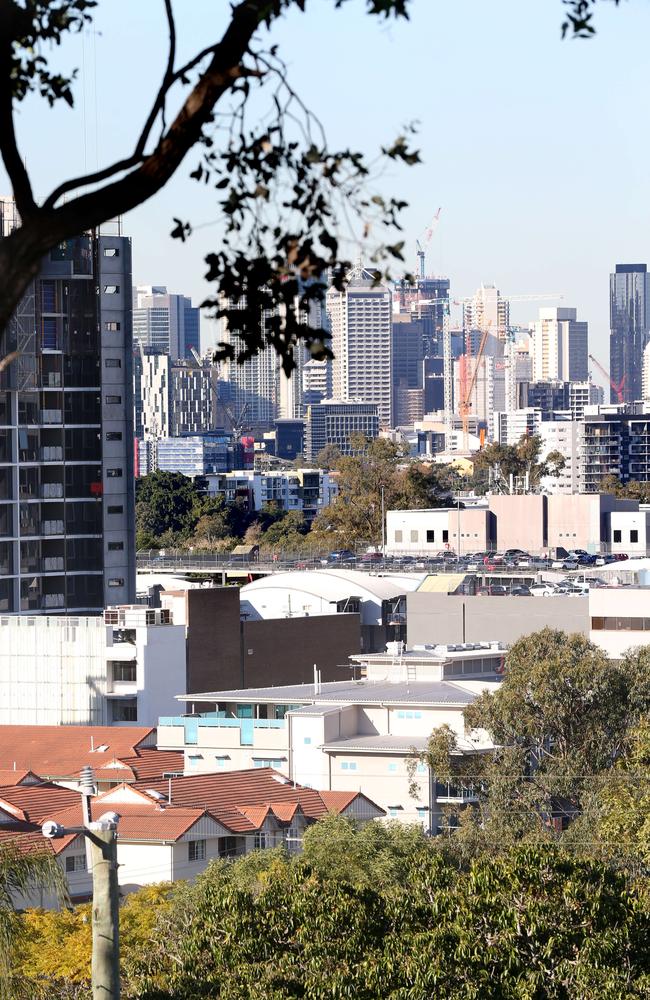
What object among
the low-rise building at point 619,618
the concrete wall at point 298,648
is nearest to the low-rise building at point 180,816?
the low-rise building at point 619,618

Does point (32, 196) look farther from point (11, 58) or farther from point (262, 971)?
point (262, 971)

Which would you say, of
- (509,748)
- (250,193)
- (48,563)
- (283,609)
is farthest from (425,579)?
(250,193)

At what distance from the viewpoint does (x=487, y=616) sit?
4650 cm

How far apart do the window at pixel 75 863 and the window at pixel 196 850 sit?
4.17ft

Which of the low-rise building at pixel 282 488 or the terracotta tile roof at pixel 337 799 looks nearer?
the terracotta tile roof at pixel 337 799

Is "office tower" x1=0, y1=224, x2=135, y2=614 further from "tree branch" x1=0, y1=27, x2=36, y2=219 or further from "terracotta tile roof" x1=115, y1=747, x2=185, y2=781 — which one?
"tree branch" x1=0, y1=27, x2=36, y2=219

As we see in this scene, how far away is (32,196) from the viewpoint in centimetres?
521

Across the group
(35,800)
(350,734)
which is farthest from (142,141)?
(350,734)

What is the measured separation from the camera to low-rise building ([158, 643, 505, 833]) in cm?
2875

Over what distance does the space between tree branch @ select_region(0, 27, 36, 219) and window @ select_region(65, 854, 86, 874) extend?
1836 cm

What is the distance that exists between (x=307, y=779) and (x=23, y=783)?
471cm

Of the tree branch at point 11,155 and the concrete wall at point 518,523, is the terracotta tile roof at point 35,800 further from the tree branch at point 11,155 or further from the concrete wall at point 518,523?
the concrete wall at point 518,523

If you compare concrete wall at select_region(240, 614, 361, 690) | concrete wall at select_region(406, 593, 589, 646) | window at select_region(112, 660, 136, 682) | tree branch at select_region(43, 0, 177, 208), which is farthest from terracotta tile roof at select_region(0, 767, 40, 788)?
tree branch at select_region(43, 0, 177, 208)

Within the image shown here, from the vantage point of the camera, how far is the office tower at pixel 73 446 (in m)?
44.1
